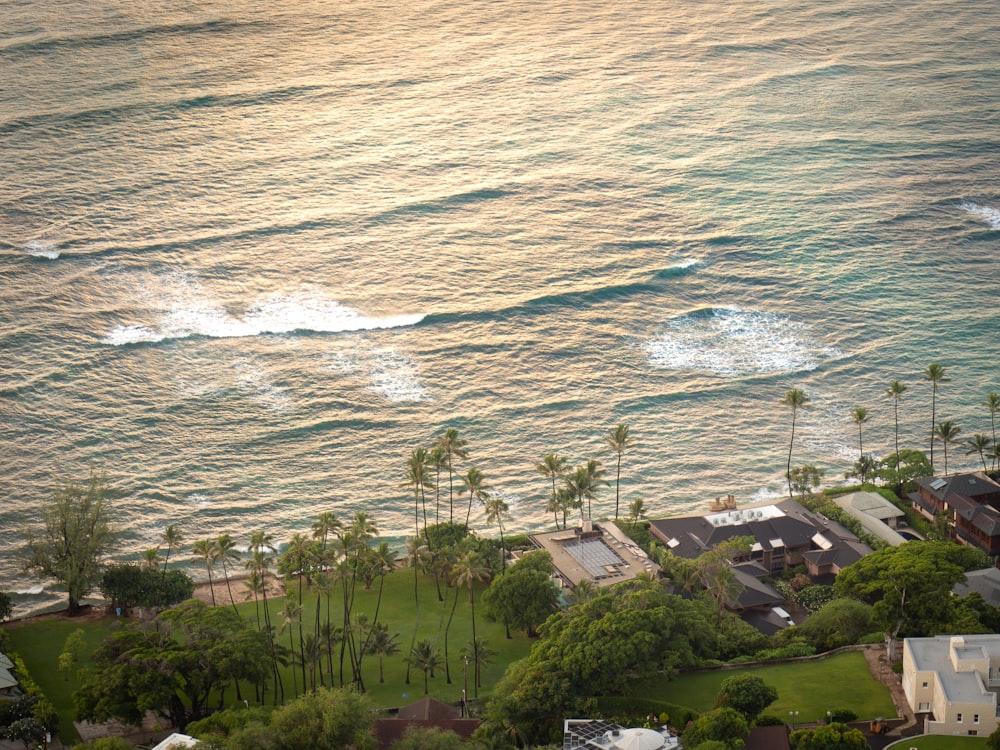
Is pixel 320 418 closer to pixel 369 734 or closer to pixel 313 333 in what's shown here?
pixel 313 333

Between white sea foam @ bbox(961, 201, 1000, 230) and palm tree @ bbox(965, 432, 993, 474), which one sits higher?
white sea foam @ bbox(961, 201, 1000, 230)

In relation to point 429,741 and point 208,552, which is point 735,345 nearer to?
point 208,552

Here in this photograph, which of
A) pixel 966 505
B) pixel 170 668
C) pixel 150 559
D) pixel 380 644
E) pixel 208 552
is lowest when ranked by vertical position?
pixel 170 668

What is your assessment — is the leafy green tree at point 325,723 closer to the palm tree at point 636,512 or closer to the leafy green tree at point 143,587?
the leafy green tree at point 143,587

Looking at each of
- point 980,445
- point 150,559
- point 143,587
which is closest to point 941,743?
point 980,445

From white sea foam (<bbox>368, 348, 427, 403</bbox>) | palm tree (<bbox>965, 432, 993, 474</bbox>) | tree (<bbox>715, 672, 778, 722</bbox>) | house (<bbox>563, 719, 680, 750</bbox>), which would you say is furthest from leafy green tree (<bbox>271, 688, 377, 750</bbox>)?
palm tree (<bbox>965, 432, 993, 474</bbox>)

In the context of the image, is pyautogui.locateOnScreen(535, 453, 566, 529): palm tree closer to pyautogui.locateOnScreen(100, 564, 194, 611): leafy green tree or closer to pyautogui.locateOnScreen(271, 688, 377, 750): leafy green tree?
pyautogui.locateOnScreen(100, 564, 194, 611): leafy green tree
